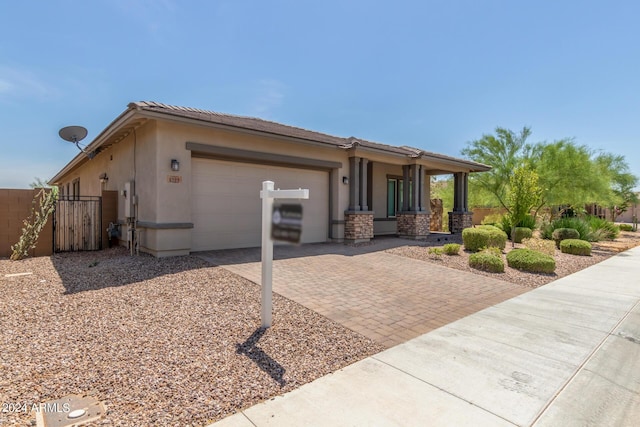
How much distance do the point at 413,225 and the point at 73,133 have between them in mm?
12696

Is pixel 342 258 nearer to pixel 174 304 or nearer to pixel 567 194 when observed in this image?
pixel 174 304

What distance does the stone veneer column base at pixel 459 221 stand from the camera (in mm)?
17062

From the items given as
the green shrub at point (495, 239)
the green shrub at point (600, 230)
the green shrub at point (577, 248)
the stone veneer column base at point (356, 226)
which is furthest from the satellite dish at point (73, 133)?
the green shrub at point (600, 230)

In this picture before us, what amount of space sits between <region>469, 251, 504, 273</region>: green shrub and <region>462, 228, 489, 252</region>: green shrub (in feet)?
7.98

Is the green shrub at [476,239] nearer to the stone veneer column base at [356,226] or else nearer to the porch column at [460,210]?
the stone veneer column base at [356,226]

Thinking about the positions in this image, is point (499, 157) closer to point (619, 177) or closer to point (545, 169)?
point (545, 169)

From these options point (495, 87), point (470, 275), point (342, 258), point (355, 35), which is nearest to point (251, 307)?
point (342, 258)

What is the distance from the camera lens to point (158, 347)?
353 centimetres

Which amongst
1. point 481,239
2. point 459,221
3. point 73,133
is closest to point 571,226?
point 459,221

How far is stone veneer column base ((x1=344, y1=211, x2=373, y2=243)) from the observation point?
11880mm

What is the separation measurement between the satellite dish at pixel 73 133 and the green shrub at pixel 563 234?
18.4 meters

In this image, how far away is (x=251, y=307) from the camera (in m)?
4.90

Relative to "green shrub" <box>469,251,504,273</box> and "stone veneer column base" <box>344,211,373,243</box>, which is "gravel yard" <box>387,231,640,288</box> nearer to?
"green shrub" <box>469,251,504,273</box>

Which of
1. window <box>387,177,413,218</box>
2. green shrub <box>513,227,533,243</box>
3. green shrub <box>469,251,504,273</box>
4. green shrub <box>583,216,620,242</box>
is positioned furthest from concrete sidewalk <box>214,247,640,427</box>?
green shrub <box>583,216,620,242</box>
